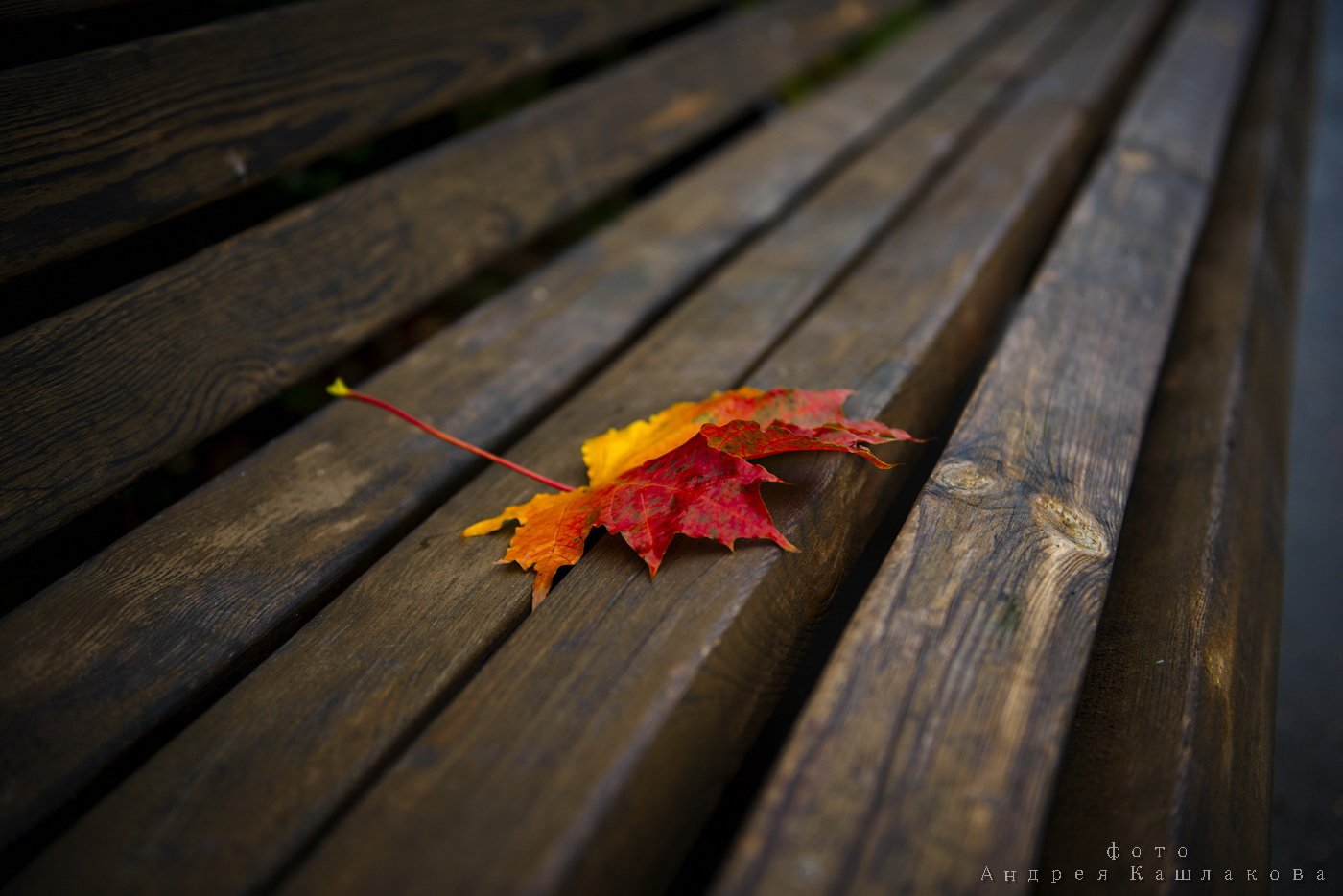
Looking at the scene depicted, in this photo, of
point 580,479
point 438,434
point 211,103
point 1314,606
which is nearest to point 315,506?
point 438,434

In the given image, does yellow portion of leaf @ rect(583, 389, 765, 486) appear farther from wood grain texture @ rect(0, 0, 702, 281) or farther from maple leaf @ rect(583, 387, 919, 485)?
wood grain texture @ rect(0, 0, 702, 281)

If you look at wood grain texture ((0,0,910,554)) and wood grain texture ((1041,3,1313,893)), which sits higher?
wood grain texture ((0,0,910,554))

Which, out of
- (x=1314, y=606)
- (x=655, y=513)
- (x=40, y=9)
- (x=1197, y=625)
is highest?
(x=40, y=9)

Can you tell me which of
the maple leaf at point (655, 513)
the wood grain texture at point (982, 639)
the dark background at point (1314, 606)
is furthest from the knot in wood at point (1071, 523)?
the dark background at point (1314, 606)

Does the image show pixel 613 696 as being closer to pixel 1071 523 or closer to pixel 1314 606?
pixel 1071 523

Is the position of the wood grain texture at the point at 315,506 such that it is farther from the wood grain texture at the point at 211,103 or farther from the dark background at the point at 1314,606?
the dark background at the point at 1314,606

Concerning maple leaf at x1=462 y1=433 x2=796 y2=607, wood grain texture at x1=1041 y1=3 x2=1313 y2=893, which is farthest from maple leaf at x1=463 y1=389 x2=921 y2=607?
wood grain texture at x1=1041 y1=3 x2=1313 y2=893
